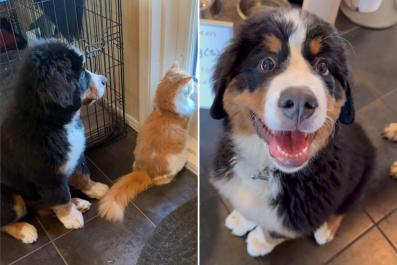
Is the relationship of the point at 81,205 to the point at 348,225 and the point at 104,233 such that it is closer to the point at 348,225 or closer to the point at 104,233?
the point at 104,233

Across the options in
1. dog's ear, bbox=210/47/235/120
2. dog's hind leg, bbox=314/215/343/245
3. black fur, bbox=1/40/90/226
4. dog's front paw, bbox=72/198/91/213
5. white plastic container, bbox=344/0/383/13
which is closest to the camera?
dog's ear, bbox=210/47/235/120

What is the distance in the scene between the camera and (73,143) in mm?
1464

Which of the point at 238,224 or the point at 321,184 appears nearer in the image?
the point at 321,184

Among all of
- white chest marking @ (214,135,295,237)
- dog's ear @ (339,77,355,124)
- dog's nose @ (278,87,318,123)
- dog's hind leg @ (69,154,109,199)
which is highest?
dog's nose @ (278,87,318,123)

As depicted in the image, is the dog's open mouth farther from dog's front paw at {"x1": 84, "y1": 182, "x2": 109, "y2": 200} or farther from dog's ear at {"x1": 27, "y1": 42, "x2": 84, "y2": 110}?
dog's front paw at {"x1": 84, "y1": 182, "x2": 109, "y2": 200}

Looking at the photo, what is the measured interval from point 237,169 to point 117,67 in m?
1.09

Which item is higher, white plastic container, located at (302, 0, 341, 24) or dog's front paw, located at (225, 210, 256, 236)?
white plastic container, located at (302, 0, 341, 24)

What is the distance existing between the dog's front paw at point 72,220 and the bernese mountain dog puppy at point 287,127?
2.55 feet

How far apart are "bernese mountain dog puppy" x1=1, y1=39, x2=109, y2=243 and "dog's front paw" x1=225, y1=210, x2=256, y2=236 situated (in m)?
0.76

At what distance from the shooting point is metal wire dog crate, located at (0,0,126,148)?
41.6 inches

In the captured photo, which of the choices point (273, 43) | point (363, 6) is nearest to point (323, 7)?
point (363, 6)

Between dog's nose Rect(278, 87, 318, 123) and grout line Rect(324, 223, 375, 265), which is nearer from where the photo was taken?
dog's nose Rect(278, 87, 318, 123)

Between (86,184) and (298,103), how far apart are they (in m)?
1.35

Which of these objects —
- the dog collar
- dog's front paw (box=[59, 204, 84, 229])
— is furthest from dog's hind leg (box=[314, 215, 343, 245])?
dog's front paw (box=[59, 204, 84, 229])
